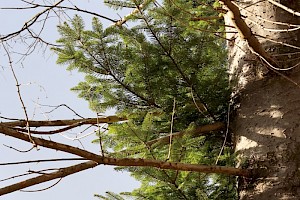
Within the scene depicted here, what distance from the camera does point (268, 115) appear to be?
1715 millimetres

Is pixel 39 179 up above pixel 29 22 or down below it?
below

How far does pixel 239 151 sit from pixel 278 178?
200 millimetres

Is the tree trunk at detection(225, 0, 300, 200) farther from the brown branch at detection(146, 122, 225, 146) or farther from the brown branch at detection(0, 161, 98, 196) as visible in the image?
the brown branch at detection(0, 161, 98, 196)

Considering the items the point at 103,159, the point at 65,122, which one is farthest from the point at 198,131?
the point at 103,159

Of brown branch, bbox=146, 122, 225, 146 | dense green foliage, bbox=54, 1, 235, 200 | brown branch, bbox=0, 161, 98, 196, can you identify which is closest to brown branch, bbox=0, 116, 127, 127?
dense green foliage, bbox=54, 1, 235, 200

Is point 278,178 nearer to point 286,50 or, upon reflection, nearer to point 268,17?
point 286,50

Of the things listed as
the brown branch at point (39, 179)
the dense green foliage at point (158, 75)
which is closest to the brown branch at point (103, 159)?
the brown branch at point (39, 179)

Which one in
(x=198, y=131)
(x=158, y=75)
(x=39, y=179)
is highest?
(x=158, y=75)

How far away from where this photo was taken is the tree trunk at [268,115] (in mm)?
1592

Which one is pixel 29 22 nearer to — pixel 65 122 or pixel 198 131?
pixel 65 122

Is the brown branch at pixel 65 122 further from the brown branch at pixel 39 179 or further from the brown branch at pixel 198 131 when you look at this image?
the brown branch at pixel 39 179

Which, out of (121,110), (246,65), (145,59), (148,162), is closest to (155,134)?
(121,110)

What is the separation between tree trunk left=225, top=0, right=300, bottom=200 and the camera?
5.22 ft

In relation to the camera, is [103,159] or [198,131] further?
[198,131]
